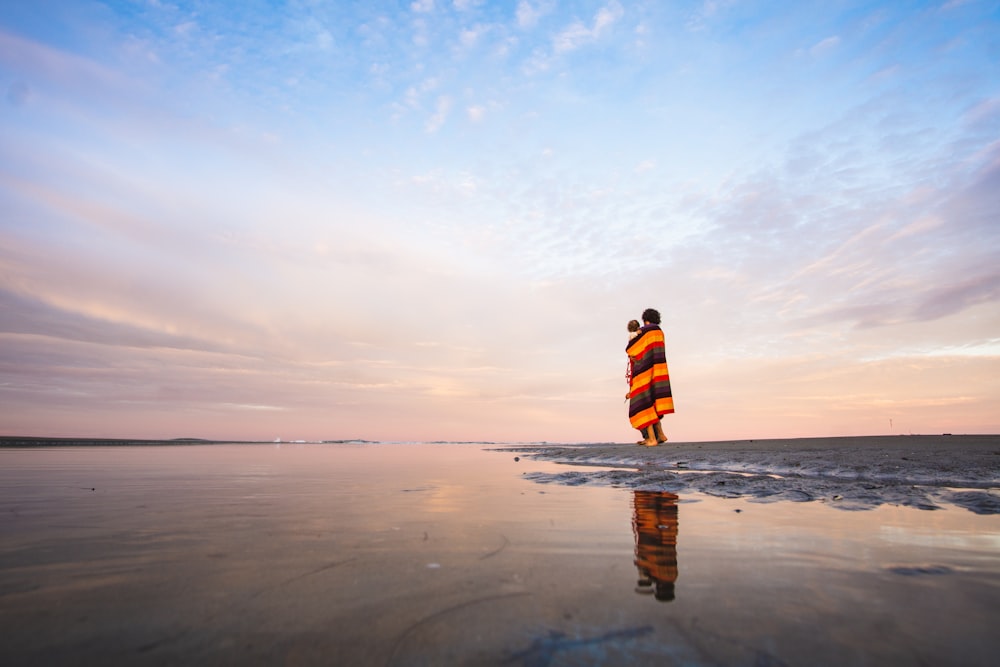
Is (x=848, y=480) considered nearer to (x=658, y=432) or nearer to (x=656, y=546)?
(x=656, y=546)

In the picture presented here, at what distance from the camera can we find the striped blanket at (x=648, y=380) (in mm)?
12016

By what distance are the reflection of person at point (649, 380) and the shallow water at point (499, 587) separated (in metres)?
7.78

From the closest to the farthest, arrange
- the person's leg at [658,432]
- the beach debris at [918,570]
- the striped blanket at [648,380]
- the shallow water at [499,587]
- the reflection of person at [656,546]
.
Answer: the shallow water at [499,587] < the reflection of person at [656,546] < the beach debris at [918,570] < the striped blanket at [648,380] < the person's leg at [658,432]

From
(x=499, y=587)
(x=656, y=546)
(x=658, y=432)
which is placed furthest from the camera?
(x=658, y=432)

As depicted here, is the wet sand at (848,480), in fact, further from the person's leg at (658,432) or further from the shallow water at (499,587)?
the person's leg at (658,432)

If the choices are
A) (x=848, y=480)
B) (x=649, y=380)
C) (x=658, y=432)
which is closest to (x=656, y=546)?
(x=848, y=480)

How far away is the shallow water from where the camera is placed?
4.98ft

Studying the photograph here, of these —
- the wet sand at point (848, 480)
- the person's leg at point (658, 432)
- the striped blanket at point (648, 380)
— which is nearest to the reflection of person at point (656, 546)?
the wet sand at point (848, 480)

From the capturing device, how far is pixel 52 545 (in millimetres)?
2914

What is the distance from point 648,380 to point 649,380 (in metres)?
0.04

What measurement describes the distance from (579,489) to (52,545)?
17.2 feet

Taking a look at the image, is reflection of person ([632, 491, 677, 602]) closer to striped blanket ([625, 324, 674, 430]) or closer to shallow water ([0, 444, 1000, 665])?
shallow water ([0, 444, 1000, 665])

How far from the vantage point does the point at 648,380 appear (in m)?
12.3

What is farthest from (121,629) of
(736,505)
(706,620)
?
(736,505)
